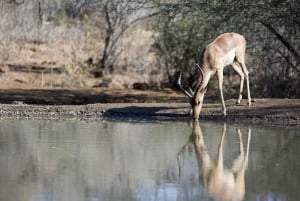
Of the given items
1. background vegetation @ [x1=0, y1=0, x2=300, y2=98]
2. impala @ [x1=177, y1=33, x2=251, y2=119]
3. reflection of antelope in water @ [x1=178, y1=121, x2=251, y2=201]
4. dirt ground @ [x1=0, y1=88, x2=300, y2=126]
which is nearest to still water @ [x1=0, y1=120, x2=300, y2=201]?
reflection of antelope in water @ [x1=178, y1=121, x2=251, y2=201]

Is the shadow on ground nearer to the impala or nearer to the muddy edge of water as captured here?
the muddy edge of water

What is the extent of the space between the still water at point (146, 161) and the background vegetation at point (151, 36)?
6.27 meters

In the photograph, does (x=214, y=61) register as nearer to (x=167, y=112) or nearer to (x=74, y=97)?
(x=167, y=112)

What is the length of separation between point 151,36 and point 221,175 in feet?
69.0

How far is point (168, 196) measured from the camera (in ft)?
33.7

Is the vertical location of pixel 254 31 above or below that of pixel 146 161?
above

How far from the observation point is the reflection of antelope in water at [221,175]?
34.2ft

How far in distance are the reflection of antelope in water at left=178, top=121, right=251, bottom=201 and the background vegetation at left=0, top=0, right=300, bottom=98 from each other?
882cm

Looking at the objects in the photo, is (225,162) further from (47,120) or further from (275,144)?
(47,120)

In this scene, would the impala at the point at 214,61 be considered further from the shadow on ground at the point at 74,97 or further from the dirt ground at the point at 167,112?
the shadow on ground at the point at 74,97

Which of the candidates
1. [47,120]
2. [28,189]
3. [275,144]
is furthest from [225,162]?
[47,120]

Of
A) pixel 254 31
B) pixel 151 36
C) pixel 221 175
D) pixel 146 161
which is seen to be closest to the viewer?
pixel 221 175

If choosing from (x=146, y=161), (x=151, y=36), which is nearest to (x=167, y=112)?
(x=146, y=161)

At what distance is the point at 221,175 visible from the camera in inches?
464
